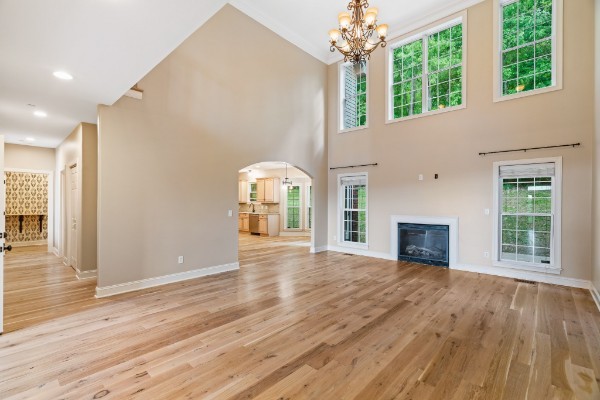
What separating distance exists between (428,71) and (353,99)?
1974 millimetres

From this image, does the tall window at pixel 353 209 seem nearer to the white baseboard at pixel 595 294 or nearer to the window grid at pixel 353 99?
the window grid at pixel 353 99

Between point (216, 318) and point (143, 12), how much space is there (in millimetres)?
3027

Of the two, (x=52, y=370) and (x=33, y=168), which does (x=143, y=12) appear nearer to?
(x=52, y=370)

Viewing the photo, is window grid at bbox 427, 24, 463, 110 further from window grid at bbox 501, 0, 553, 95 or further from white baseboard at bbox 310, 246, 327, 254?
white baseboard at bbox 310, 246, 327, 254

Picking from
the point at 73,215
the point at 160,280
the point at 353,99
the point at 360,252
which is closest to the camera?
the point at 160,280

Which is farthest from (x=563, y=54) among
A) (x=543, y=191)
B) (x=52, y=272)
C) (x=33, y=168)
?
(x=33, y=168)

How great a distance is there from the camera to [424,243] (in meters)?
6.08

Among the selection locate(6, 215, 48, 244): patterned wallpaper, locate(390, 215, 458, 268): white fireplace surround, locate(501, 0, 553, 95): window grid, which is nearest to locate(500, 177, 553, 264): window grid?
locate(390, 215, 458, 268): white fireplace surround

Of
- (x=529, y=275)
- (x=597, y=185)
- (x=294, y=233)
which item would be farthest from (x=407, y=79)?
(x=294, y=233)

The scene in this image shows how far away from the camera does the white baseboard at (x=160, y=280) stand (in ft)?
13.1

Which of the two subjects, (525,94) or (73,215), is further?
(73,215)

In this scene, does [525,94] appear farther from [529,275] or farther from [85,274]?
[85,274]

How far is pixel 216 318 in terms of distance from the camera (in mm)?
3217

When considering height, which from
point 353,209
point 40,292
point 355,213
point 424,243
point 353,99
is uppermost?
point 353,99
